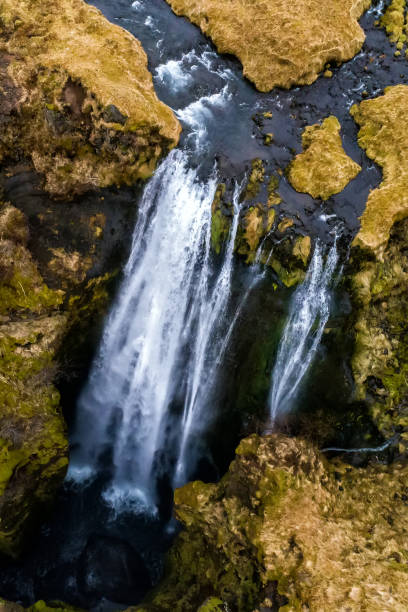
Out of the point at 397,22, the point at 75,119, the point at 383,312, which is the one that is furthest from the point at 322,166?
the point at 397,22

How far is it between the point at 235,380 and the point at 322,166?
27.1 ft

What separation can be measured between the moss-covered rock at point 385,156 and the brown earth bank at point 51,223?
7317 millimetres

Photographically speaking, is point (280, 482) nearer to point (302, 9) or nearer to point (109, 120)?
point (109, 120)

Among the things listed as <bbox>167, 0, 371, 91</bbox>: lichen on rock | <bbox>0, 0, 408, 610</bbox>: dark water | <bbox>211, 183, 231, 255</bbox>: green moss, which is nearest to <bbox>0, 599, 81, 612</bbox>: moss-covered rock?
<bbox>0, 0, 408, 610</bbox>: dark water

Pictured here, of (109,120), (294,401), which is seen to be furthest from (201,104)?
(294,401)

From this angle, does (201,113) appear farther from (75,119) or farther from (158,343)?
(158,343)

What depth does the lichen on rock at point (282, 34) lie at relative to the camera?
18141 mm

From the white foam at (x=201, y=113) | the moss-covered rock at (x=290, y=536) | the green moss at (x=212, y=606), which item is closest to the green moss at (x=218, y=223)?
the white foam at (x=201, y=113)

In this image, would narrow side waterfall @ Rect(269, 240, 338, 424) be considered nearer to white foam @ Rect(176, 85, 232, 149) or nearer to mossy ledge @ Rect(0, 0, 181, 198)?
white foam @ Rect(176, 85, 232, 149)

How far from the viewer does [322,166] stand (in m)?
15.9

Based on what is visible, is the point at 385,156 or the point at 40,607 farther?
the point at 385,156

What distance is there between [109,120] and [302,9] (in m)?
10.9

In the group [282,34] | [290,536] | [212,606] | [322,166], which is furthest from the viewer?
[282,34]

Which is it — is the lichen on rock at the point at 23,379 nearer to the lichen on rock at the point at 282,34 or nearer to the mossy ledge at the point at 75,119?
the mossy ledge at the point at 75,119
